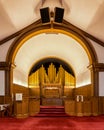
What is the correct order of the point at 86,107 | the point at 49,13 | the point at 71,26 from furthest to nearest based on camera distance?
the point at 71,26 → the point at 86,107 → the point at 49,13

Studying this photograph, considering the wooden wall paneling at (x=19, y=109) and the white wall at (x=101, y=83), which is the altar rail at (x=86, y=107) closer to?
→ the white wall at (x=101, y=83)

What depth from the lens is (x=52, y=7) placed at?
34.4 ft

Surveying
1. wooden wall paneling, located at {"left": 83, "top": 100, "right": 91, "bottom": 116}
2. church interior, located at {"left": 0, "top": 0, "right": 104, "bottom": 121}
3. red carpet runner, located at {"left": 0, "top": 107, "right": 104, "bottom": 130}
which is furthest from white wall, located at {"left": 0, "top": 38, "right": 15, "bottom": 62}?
wooden wall paneling, located at {"left": 83, "top": 100, "right": 91, "bottom": 116}

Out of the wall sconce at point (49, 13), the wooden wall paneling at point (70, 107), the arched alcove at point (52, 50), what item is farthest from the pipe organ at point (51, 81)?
the wall sconce at point (49, 13)

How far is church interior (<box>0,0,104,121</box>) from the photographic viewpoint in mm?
9867

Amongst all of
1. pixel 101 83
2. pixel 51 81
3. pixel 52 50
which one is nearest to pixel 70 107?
pixel 101 83

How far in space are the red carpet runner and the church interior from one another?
58cm

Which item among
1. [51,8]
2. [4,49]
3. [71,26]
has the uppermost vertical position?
[51,8]

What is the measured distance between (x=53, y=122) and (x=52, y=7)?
430cm

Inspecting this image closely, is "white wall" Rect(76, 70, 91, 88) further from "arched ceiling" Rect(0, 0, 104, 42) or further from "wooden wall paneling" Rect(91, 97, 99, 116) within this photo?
"arched ceiling" Rect(0, 0, 104, 42)

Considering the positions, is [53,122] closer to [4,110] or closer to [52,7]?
[4,110]

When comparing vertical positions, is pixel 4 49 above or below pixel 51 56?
below

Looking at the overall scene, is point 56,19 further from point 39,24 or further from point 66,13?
point 39,24

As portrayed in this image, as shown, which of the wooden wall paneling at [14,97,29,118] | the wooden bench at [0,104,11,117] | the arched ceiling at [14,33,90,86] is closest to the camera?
the wooden bench at [0,104,11,117]
